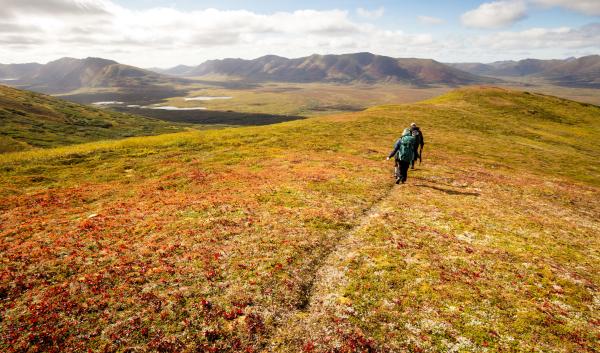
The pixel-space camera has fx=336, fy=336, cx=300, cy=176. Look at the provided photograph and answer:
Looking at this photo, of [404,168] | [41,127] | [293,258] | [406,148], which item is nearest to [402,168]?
[404,168]

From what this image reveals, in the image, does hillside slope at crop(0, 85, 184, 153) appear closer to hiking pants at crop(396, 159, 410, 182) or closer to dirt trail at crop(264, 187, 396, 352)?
hiking pants at crop(396, 159, 410, 182)

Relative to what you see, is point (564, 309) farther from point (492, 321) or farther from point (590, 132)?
point (590, 132)

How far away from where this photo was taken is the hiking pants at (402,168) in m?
30.3

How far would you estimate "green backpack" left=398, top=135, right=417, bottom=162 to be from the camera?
28625 mm

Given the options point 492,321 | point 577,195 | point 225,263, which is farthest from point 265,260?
point 577,195

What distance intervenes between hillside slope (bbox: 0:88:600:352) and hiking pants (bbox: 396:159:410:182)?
120 cm

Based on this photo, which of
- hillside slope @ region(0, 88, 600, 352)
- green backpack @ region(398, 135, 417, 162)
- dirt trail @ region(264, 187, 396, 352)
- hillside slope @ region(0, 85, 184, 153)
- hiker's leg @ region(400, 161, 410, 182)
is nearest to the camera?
dirt trail @ region(264, 187, 396, 352)

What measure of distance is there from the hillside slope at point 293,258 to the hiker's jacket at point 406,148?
302 cm

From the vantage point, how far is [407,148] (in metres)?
28.8

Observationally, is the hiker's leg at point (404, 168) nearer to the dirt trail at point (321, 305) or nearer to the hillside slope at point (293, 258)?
the hillside slope at point (293, 258)

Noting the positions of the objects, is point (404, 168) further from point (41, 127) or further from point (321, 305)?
point (41, 127)

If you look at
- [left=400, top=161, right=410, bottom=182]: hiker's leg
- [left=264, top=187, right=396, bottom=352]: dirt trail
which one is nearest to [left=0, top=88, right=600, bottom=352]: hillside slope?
[left=264, top=187, right=396, bottom=352]: dirt trail

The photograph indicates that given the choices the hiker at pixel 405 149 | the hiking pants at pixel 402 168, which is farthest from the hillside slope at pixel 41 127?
the hiker at pixel 405 149

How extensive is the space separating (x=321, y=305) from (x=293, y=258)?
12.7 feet
